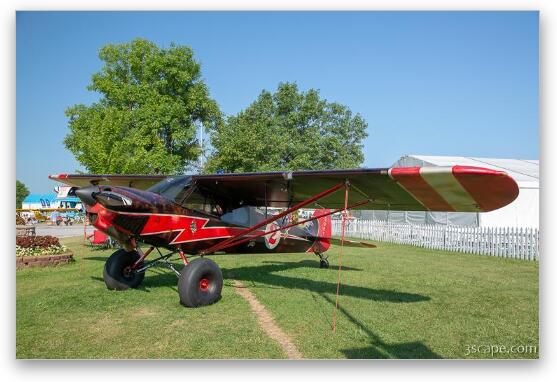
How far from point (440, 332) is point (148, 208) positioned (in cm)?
457

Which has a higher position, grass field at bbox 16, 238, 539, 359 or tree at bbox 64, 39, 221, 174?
tree at bbox 64, 39, 221, 174

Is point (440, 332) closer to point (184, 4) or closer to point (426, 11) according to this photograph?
point (426, 11)

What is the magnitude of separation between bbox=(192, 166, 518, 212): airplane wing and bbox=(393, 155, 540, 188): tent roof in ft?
32.9

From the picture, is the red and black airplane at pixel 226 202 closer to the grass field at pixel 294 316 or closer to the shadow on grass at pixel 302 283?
the grass field at pixel 294 316

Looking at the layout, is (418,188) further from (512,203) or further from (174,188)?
(512,203)

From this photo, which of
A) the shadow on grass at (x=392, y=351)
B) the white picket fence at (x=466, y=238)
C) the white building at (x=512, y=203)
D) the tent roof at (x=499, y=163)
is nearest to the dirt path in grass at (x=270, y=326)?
the shadow on grass at (x=392, y=351)

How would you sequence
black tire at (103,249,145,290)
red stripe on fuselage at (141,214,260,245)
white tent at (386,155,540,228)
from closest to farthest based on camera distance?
red stripe on fuselage at (141,214,260,245) < black tire at (103,249,145,290) < white tent at (386,155,540,228)

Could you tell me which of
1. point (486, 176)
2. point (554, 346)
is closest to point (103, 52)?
point (486, 176)

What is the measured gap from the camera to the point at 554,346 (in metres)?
5.64

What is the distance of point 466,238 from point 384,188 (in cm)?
1125

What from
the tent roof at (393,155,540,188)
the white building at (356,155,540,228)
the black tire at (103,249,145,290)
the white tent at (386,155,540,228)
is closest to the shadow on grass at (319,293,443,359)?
the black tire at (103,249,145,290)

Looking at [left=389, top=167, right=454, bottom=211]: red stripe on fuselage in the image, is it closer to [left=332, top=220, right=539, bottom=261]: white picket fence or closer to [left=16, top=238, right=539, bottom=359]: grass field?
[left=16, top=238, right=539, bottom=359]: grass field

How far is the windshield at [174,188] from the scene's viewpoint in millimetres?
7504

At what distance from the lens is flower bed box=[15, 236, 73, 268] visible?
10.9 meters
